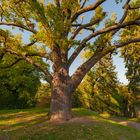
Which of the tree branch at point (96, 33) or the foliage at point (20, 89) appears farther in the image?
the foliage at point (20, 89)

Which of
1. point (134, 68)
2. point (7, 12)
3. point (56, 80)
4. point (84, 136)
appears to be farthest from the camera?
point (134, 68)

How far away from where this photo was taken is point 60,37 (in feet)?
60.8

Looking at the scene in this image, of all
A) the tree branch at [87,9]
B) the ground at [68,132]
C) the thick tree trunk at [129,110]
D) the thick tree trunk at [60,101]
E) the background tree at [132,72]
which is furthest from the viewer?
the background tree at [132,72]

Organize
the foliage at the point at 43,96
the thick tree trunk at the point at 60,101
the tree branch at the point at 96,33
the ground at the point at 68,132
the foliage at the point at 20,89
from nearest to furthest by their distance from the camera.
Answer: the ground at the point at 68,132
the thick tree trunk at the point at 60,101
the tree branch at the point at 96,33
the foliage at the point at 20,89
the foliage at the point at 43,96

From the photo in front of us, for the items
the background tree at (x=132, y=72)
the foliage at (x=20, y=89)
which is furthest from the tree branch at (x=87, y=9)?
the background tree at (x=132, y=72)

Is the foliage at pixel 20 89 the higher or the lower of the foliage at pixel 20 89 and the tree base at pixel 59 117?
the higher

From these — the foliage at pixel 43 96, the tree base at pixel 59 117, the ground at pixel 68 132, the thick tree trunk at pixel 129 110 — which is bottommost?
the ground at pixel 68 132

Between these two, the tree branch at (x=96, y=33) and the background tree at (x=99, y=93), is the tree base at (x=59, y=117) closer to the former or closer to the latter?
the tree branch at (x=96, y=33)

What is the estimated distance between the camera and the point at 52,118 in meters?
19.4

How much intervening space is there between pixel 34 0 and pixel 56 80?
18.2ft

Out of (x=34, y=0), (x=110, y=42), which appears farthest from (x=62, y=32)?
(x=110, y=42)

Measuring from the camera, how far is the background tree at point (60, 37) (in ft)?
61.8

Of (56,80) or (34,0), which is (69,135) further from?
(34,0)

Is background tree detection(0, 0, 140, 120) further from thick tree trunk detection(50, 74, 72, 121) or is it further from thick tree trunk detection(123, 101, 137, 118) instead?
thick tree trunk detection(123, 101, 137, 118)
